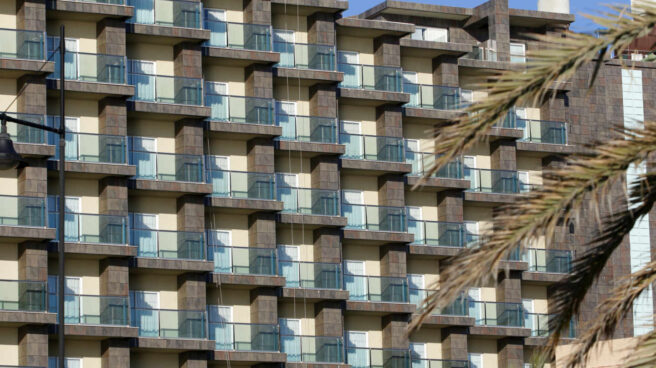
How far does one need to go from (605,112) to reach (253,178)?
19.7 m

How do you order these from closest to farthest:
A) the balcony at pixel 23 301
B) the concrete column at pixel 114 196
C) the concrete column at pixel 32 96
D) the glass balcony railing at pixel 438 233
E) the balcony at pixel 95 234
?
the balcony at pixel 23 301
the concrete column at pixel 32 96
the balcony at pixel 95 234
the concrete column at pixel 114 196
the glass balcony railing at pixel 438 233

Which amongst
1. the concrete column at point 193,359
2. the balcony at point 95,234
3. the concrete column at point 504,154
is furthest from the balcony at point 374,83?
the concrete column at point 193,359

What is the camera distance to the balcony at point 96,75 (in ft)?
209

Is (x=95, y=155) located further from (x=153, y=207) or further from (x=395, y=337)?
(x=395, y=337)

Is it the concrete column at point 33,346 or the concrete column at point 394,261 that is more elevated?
the concrete column at point 394,261

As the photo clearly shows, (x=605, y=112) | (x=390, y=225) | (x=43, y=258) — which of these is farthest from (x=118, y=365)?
(x=605, y=112)

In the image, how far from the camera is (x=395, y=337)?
70.6 m

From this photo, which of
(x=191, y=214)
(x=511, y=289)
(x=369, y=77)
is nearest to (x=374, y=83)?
(x=369, y=77)

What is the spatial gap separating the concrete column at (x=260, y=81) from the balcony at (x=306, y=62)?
0.93 meters

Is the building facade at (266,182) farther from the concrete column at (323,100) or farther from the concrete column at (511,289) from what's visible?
the concrete column at (511,289)

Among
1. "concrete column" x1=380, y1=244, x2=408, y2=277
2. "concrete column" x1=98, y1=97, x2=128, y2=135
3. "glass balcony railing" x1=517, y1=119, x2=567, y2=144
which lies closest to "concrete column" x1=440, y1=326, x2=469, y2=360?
"concrete column" x1=380, y1=244, x2=408, y2=277

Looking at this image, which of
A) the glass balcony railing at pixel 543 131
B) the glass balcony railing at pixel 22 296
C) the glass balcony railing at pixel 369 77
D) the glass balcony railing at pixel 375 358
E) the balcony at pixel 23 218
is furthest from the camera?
the glass balcony railing at pixel 543 131

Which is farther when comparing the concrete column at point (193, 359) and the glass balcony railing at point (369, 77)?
the glass balcony railing at point (369, 77)

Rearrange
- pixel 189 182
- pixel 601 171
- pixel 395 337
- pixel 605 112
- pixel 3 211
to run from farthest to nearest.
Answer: pixel 605 112
pixel 395 337
pixel 189 182
pixel 3 211
pixel 601 171
